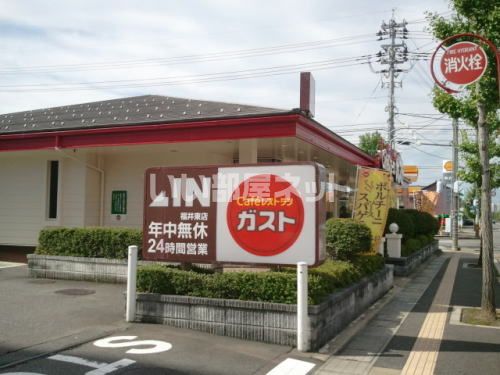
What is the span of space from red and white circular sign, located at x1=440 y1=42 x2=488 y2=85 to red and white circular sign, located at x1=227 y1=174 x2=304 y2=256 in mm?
3862

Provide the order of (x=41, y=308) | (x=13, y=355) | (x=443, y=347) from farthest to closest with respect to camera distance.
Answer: (x=41, y=308) → (x=443, y=347) → (x=13, y=355)

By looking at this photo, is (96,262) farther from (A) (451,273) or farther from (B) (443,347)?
(A) (451,273)

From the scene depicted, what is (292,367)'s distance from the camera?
5727mm

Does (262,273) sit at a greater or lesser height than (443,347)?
greater

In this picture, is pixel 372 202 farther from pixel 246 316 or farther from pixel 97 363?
pixel 97 363

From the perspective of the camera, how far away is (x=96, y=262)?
36.7ft

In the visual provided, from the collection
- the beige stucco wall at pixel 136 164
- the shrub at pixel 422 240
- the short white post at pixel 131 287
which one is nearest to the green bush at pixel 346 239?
the short white post at pixel 131 287

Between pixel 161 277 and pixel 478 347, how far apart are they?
15.9 feet

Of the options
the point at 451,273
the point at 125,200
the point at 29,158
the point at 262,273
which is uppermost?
the point at 29,158

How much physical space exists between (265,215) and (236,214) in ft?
1.63

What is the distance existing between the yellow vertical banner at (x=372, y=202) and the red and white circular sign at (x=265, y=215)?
5.36 metres

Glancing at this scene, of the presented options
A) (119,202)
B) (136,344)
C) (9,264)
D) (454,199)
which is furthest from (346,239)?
(454,199)

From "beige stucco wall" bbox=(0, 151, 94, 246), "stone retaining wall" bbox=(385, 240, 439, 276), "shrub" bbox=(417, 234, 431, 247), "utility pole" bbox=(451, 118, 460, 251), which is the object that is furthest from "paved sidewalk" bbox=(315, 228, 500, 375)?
"utility pole" bbox=(451, 118, 460, 251)

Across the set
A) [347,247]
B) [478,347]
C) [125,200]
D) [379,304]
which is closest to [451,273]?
[379,304]
